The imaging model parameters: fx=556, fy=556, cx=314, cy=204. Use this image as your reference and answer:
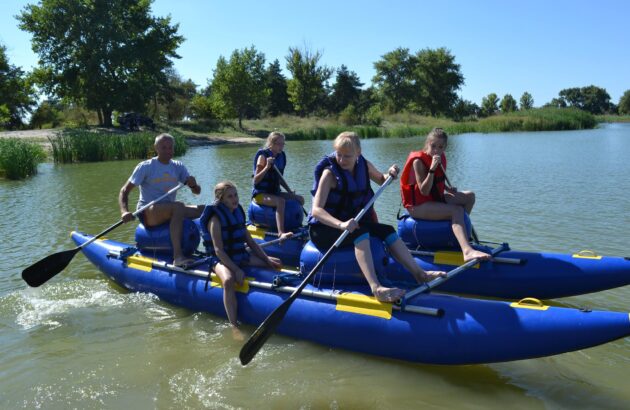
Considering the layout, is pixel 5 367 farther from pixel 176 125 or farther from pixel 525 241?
pixel 176 125

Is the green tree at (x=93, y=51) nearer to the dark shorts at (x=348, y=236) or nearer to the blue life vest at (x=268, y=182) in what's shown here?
the blue life vest at (x=268, y=182)

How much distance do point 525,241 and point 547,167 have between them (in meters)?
9.67

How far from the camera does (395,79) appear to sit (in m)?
66.6

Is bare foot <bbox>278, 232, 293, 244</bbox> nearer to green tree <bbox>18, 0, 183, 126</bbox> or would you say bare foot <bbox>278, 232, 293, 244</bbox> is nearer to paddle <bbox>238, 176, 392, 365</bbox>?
paddle <bbox>238, 176, 392, 365</bbox>

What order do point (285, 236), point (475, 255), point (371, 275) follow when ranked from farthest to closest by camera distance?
1. point (285, 236)
2. point (475, 255)
3. point (371, 275)

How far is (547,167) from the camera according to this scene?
1670cm

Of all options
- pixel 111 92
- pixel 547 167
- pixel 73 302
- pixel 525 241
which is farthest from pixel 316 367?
pixel 111 92

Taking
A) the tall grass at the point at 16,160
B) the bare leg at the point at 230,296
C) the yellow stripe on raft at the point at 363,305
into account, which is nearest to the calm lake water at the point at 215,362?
the bare leg at the point at 230,296

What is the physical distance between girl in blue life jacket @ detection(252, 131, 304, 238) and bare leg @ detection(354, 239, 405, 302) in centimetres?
278

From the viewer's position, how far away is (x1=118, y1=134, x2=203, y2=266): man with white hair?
6109mm

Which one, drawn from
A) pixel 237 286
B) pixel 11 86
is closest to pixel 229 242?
pixel 237 286

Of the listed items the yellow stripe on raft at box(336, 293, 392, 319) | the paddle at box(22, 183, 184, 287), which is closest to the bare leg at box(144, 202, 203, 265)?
the paddle at box(22, 183, 184, 287)

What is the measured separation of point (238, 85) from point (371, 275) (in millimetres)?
41702

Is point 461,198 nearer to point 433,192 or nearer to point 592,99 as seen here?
point 433,192
